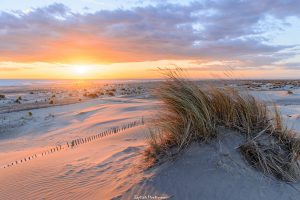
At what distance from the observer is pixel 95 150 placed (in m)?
7.23

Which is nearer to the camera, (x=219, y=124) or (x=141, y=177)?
(x=141, y=177)

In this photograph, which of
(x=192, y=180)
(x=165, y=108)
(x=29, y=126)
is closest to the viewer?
(x=192, y=180)

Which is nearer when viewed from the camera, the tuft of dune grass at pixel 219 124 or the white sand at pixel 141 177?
the white sand at pixel 141 177

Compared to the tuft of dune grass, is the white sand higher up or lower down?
lower down

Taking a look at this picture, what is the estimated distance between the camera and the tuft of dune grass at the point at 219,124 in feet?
15.9

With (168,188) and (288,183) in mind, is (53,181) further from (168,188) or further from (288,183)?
(288,183)

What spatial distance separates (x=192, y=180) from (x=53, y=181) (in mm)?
2297

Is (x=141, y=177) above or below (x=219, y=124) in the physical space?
below

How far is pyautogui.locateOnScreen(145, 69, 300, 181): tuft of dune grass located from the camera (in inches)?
191

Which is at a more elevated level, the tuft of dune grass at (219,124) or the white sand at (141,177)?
the tuft of dune grass at (219,124)

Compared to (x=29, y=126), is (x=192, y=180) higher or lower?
higher

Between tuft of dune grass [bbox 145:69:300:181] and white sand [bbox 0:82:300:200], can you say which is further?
tuft of dune grass [bbox 145:69:300:181]

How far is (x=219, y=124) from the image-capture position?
5332 millimetres

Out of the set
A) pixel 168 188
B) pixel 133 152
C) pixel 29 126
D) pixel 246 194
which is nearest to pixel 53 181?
pixel 133 152
